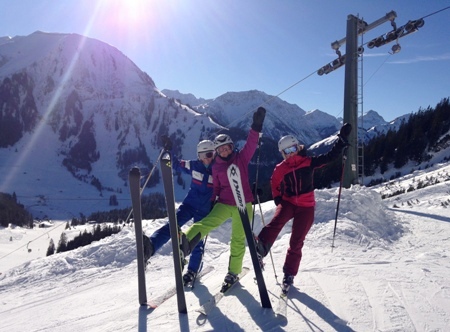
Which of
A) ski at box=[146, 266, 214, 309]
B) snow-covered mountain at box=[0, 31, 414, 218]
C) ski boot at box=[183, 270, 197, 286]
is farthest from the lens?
snow-covered mountain at box=[0, 31, 414, 218]

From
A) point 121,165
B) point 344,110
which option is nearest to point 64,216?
point 121,165

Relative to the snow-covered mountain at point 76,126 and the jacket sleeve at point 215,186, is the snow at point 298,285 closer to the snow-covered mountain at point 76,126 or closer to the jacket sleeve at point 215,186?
the jacket sleeve at point 215,186

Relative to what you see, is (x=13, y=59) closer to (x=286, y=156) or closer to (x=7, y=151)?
Result: (x=7, y=151)

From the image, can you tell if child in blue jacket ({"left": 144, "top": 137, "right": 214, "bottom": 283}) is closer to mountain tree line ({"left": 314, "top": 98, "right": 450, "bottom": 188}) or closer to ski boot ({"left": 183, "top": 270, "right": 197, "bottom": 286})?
ski boot ({"left": 183, "top": 270, "right": 197, "bottom": 286})

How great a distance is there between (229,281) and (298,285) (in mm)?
919

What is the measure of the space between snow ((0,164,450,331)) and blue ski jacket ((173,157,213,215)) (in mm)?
1186

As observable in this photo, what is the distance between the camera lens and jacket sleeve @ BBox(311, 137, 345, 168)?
4.43 meters

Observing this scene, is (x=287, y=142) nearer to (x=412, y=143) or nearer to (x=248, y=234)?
(x=248, y=234)

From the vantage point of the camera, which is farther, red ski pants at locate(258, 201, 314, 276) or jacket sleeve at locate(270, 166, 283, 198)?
jacket sleeve at locate(270, 166, 283, 198)

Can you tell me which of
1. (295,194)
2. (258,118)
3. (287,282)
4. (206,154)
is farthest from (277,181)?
(287,282)

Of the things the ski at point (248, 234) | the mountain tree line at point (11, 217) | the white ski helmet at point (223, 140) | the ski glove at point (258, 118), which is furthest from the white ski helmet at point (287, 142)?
the mountain tree line at point (11, 217)

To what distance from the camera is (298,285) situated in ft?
14.4

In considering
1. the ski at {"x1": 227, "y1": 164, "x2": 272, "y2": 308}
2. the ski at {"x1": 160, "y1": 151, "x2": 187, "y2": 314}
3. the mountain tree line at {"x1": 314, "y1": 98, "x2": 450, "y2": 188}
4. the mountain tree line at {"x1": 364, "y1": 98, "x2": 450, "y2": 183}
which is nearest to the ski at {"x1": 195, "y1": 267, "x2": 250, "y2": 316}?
the ski at {"x1": 160, "y1": 151, "x2": 187, "y2": 314}

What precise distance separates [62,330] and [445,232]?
7565 millimetres
